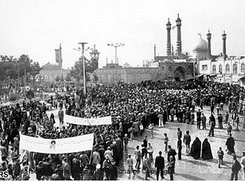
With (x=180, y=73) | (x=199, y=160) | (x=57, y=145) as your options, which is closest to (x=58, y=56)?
(x=180, y=73)

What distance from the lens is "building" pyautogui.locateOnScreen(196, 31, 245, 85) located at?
48.3 meters

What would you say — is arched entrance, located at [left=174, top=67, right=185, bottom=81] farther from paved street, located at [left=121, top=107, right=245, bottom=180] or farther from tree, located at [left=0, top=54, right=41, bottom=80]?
paved street, located at [left=121, top=107, right=245, bottom=180]

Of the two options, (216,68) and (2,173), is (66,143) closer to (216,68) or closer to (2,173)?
(2,173)

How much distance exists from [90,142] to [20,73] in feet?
185

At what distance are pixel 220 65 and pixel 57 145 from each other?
47.3 metres

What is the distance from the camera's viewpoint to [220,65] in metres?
54.0

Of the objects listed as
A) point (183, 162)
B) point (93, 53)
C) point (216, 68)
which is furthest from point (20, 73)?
point (183, 162)

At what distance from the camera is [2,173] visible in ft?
33.3

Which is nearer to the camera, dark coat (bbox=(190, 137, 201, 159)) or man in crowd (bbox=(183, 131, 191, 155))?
dark coat (bbox=(190, 137, 201, 159))

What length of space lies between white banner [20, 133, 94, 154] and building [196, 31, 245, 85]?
3425cm

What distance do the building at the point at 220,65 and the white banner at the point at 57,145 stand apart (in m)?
34.3

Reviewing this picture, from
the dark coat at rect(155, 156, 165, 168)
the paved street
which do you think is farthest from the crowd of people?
the paved street

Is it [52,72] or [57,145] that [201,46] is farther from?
[52,72]

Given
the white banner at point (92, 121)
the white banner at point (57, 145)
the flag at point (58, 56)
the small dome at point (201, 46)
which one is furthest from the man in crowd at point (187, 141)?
the flag at point (58, 56)
